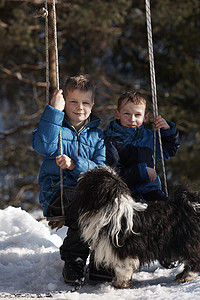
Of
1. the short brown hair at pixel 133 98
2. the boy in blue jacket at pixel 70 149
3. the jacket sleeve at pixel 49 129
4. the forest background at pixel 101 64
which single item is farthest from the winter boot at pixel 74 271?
the forest background at pixel 101 64

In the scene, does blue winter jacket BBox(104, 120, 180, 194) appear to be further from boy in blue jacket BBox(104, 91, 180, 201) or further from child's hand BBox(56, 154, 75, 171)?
child's hand BBox(56, 154, 75, 171)

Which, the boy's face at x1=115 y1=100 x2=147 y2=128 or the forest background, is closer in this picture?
the boy's face at x1=115 y1=100 x2=147 y2=128

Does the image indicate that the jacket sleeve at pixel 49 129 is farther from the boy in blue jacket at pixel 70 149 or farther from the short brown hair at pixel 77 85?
the short brown hair at pixel 77 85

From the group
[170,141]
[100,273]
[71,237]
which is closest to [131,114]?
[170,141]

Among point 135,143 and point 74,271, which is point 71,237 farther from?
point 135,143

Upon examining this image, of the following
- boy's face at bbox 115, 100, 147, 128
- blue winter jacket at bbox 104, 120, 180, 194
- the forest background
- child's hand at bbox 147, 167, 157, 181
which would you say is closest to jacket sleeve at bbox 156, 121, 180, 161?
blue winter jacket at bbox 104, 120, 180, 194

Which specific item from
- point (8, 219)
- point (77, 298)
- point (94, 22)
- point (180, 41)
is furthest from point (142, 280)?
point (180, 41)

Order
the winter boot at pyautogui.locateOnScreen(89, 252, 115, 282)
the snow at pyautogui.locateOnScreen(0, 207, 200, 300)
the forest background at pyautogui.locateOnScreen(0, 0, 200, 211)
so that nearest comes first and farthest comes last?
the snow at pyautogui.locateOnScreen(0, 207, 200, 300) < the winter boot at pyautogui.locateOnScreen(89, 252, 115, 282) < the forest background at pyautogui.locateOnScreen(0, 0, 200, 211)

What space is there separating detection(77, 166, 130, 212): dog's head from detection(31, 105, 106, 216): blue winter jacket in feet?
0.96

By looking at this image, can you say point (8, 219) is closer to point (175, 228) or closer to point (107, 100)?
point (175, 228)

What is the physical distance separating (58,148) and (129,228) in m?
0.87

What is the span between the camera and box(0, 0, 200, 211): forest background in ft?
30.6

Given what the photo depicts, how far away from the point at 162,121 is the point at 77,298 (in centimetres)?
169

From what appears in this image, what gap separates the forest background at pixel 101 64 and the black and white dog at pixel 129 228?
6290mm
